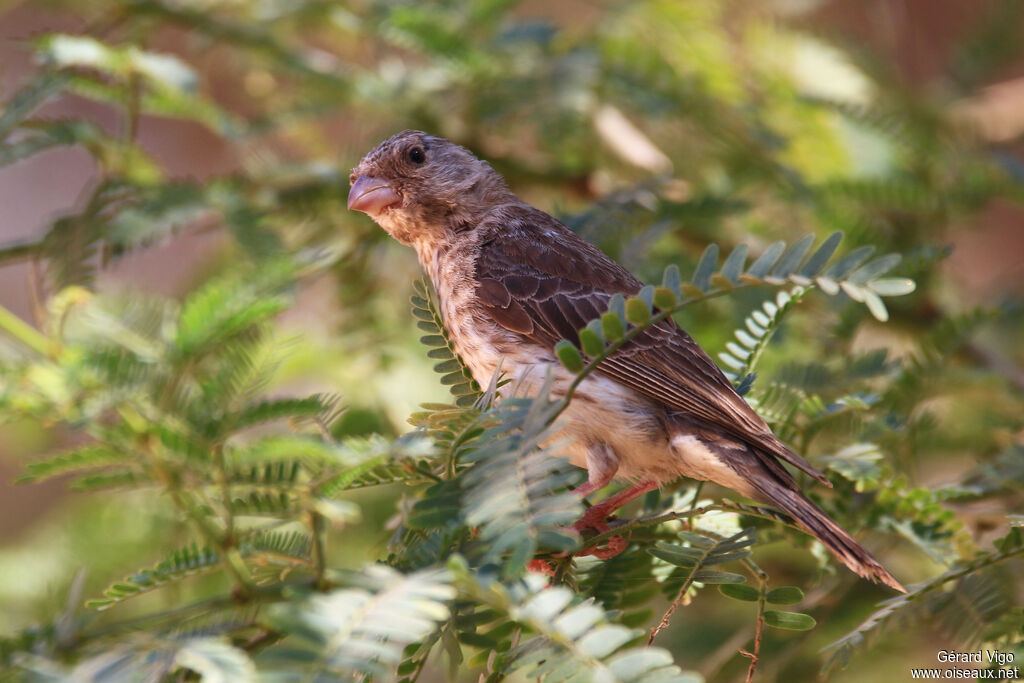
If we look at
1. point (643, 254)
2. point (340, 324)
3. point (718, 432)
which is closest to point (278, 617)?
point (718, 432)

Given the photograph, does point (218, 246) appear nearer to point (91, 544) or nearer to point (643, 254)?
point (91, 544)

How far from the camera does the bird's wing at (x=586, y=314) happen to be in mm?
2305

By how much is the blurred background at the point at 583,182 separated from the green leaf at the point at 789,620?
90 centimetres

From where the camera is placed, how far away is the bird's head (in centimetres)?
294

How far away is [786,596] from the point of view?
1818 millimetres

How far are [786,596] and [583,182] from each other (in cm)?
268

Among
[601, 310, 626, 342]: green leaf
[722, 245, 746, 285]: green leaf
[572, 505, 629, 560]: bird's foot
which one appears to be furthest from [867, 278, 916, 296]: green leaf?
[572, 505, 629, 560]: bird's foot

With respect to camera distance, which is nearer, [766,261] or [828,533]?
[766,261]

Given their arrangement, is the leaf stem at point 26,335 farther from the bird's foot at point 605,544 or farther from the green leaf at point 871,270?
the green leaf at point 871,270

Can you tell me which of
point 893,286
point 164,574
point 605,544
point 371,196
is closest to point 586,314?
point 605,544

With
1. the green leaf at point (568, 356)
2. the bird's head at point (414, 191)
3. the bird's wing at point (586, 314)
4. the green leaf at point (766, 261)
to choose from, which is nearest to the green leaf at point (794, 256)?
the green leaf at point (766, 261)

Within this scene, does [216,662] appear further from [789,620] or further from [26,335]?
[26,335]

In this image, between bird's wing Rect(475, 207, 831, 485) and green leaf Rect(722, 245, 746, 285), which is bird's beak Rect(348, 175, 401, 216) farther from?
green leaf Rect(722, 245, 746, 285)

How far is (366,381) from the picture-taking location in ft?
11.6
